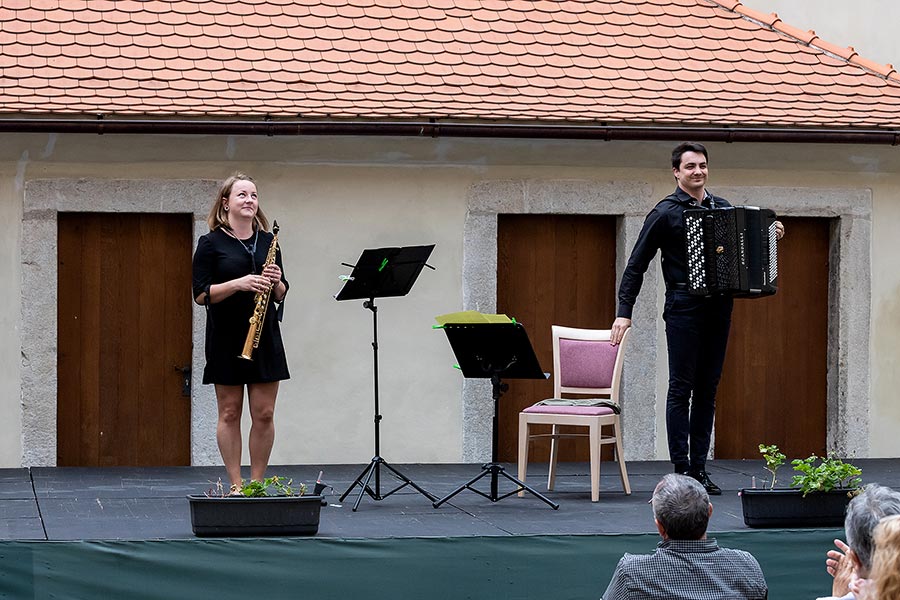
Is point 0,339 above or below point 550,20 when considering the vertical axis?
below

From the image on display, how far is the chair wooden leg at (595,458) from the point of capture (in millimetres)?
8922

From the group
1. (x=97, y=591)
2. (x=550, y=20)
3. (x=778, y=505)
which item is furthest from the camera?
(x=550, y=20)

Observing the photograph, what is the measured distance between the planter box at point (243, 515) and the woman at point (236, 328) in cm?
70

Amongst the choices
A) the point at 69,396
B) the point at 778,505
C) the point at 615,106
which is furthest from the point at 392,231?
the point at 778,505

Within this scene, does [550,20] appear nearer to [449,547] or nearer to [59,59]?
[59,59]

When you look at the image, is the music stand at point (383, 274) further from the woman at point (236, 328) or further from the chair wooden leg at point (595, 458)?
the chair wooden leg at point (595, 458)

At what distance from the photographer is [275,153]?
1148 centimetres

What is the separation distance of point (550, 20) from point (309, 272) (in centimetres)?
312

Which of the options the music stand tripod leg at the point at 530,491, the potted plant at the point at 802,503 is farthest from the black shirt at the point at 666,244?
the potted plant at the point at 802,503

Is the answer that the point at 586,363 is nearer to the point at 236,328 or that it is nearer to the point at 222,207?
the point at 236,328

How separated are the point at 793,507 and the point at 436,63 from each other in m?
5.43

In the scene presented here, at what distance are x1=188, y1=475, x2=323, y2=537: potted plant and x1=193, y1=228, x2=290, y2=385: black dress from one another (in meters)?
0.83

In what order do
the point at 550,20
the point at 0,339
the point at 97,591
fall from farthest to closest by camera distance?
the point at 550,20 → the point at 0,339 → the point at 97,591

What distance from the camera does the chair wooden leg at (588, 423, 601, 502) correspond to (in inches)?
351
